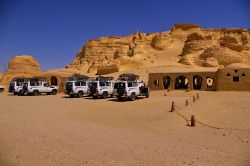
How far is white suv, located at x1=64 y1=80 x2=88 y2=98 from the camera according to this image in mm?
29203

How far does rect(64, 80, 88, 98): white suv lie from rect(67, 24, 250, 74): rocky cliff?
1079 inches

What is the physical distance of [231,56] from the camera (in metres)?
55.8

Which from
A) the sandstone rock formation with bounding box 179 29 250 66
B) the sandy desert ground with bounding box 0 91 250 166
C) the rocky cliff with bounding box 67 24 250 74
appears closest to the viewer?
the sandy desert ground with bounding box 0 91 250 166

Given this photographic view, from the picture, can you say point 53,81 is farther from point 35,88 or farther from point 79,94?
point 79,94

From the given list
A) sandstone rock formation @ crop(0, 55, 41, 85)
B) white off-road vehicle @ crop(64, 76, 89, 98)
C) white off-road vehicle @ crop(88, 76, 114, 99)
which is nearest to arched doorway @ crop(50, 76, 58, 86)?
white off-road vehicle @ crop(64, 76, 89, 98)

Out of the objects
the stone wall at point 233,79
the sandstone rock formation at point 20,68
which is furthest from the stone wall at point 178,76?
the sandstone rock formation at point 20,68

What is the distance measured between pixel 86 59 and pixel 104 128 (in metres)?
89.8

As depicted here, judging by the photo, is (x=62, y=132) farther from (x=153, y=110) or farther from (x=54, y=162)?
(x=153, y=110)

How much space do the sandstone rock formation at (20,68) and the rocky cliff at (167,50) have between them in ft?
44.9

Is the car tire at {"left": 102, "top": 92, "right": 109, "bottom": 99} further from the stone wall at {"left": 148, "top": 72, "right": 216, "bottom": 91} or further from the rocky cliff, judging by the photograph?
the rocky cliff

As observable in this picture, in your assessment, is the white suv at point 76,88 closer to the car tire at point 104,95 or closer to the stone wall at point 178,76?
the car tire at point 104,95

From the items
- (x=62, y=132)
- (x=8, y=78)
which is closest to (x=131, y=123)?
(x=62, y=132)

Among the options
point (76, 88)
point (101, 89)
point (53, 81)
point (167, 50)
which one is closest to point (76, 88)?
point (76, 88)

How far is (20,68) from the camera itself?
59719 mm
